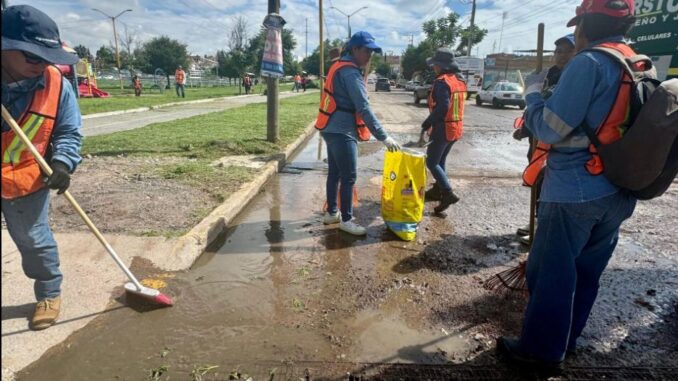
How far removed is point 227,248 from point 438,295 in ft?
6.71

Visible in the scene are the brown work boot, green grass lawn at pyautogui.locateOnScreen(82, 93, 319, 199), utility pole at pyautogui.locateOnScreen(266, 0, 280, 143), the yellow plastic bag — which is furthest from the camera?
utility pole at pyautogui.locateOnScreen(266, 0, 280, 143)

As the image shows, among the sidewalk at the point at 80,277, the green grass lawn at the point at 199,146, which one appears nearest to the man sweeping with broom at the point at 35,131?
the sidewalk at the point at 80,277

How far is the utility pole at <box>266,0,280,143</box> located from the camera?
8.23 meters

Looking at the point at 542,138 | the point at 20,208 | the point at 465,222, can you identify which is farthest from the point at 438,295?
the point at 20,208

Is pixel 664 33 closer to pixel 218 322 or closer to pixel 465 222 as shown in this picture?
pixel 465 222

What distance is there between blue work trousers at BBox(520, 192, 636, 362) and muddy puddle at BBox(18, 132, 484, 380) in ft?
1.84

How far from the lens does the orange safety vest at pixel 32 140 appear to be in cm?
248

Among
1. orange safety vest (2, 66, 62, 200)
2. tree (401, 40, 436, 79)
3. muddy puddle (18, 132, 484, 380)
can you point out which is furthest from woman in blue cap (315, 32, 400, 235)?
tree (401, 40, 436, 79)

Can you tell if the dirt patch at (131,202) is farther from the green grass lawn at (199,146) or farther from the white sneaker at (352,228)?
the white sneaker at (352,228)

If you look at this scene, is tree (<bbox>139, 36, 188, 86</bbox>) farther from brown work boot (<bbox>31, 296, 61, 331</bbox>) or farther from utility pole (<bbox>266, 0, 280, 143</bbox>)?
brown work boot (<bbox>31, 296, 61, 331</bbox>)

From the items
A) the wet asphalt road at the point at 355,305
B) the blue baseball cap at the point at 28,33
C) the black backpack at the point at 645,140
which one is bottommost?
the wet asphalt road at the point at 355,305

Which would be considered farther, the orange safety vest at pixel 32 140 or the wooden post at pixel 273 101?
the wooden post at pixel 273 101

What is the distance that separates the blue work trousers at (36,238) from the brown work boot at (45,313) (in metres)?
0.04

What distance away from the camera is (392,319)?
3.05 metres
